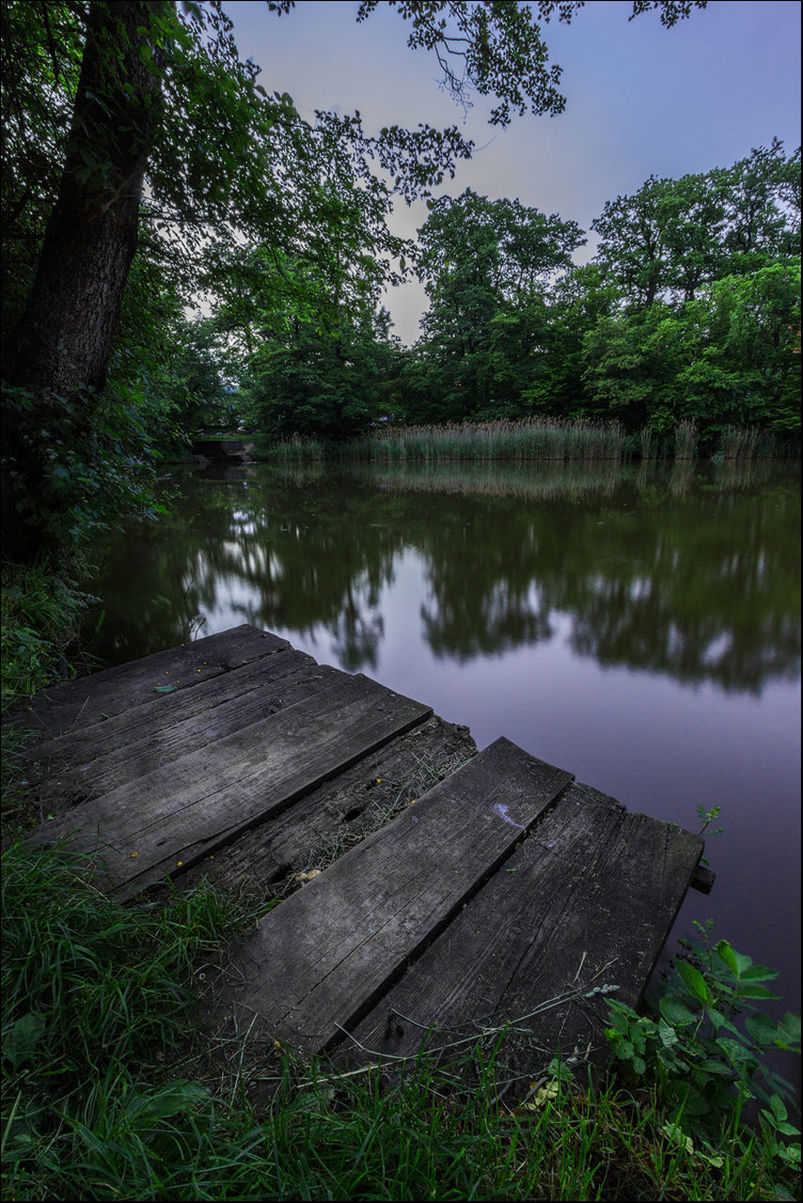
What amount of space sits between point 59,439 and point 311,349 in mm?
16013

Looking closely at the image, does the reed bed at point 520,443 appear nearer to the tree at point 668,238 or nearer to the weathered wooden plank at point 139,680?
the tree at point 668,238

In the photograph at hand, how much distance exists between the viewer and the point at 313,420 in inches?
653

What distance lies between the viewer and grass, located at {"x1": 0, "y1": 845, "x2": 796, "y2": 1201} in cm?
60

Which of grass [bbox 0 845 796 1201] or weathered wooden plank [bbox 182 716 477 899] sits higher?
grass [bbox 0 845 796 1201]

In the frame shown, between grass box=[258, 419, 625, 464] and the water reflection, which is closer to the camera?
the water reflection

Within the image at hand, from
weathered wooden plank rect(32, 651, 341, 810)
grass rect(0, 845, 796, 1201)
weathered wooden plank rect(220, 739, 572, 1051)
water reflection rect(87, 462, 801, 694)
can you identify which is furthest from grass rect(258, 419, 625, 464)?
grass rect(0, 845, 796, 1201)

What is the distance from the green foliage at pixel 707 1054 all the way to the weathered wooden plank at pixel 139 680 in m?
1.80

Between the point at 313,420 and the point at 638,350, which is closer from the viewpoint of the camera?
the point at 638,350

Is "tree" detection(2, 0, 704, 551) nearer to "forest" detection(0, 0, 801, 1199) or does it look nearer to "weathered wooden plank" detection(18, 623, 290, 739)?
"forest" detection(0, 0, 801, 1199)

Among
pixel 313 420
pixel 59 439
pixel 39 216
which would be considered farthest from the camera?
pixel 313 420

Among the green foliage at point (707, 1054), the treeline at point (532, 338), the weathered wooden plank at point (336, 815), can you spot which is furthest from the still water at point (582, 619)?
the treeline at point (532, 338)

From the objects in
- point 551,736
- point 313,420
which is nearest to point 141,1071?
point 551,736

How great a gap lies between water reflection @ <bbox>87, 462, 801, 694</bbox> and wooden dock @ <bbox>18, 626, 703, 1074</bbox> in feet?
2.26

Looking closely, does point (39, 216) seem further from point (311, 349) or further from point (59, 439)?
point (311, 349)
